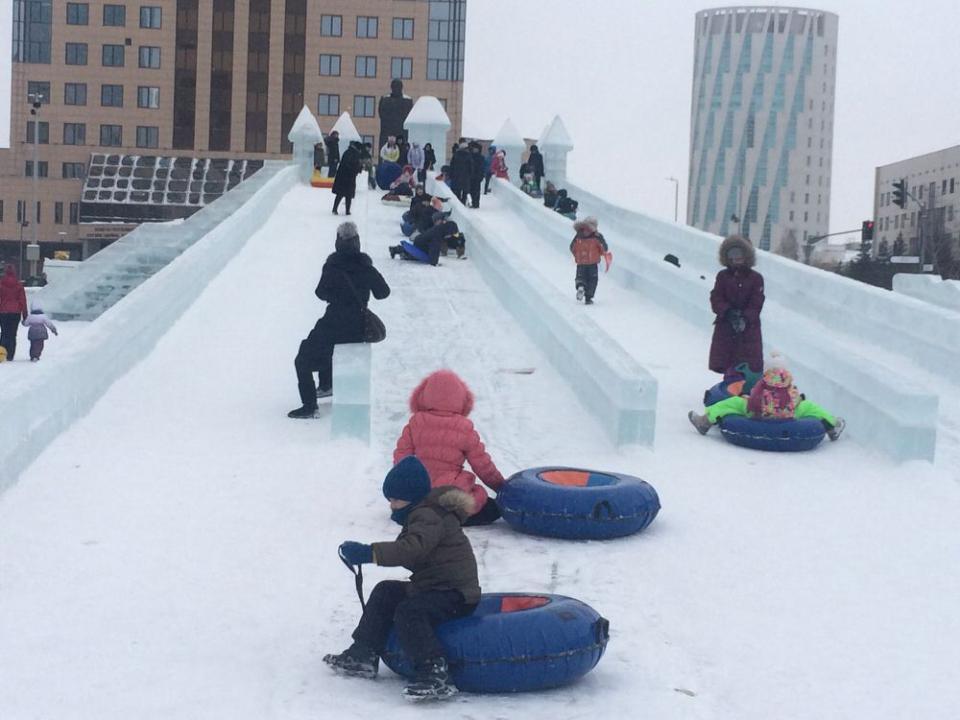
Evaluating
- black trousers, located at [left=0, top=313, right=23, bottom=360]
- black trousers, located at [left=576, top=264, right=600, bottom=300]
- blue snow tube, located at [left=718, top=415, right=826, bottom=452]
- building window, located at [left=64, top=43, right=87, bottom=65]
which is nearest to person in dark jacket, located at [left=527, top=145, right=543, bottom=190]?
black trousers, located at [left=0, top=313, right=23, bottom=360]

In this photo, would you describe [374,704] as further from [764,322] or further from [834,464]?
[764,322]

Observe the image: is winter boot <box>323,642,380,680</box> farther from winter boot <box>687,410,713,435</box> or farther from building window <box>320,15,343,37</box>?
building window <box>320,15,343,37</box>

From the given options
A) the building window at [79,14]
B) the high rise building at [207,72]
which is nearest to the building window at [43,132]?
the high rise building at [207,72]

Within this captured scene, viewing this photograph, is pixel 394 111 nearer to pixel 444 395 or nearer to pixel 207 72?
pixel 444 395

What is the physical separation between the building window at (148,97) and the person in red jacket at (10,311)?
68.2m

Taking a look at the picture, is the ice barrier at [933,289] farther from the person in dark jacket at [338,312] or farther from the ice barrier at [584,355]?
the person in dark jacket at [338,312]

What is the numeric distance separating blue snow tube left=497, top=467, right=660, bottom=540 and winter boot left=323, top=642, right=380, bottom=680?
2.45 metres

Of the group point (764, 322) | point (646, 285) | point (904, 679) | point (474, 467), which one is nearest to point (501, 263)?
Result: point (646, 285)

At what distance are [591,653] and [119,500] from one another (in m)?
3.86

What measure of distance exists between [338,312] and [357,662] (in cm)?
577

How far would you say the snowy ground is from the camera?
222 inches

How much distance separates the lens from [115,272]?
24781 mm

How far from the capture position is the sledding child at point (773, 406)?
1082 centimetres

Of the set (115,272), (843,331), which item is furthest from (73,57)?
(843,331)
